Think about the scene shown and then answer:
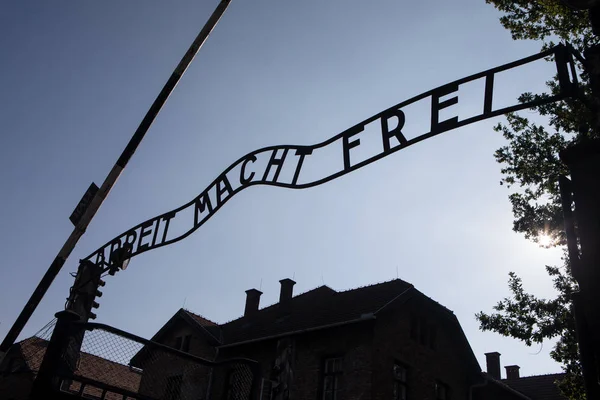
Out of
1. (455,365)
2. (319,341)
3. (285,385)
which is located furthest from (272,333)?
(455,365)

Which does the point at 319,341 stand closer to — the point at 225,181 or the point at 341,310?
the point at 341,310

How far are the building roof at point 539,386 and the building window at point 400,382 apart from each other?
32.5ft

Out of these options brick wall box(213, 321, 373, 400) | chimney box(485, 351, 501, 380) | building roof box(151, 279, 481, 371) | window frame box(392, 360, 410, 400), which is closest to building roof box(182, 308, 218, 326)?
building roof box(151, 279, 481, 371)

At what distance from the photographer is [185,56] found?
26.2 ft

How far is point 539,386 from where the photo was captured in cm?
2628

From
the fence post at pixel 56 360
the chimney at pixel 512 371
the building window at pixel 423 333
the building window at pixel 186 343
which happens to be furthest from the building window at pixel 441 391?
the fence post at pixel 56 360

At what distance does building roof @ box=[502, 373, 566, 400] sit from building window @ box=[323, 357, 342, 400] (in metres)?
12.4

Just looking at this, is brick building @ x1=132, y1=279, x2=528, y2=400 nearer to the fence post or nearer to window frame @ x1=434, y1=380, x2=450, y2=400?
window frame @ x1=434, y1=380, x2=450, y2=400

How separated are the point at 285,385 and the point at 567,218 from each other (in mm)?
13014

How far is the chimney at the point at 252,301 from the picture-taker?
87.2ft

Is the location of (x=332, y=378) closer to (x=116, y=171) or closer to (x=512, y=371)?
(x=116, y=171)

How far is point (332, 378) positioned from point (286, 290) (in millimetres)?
7834

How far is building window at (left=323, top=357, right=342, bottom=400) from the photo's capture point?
59.7ft

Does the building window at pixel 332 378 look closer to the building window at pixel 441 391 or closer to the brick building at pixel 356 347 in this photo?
the brick building at pixel 356 347
